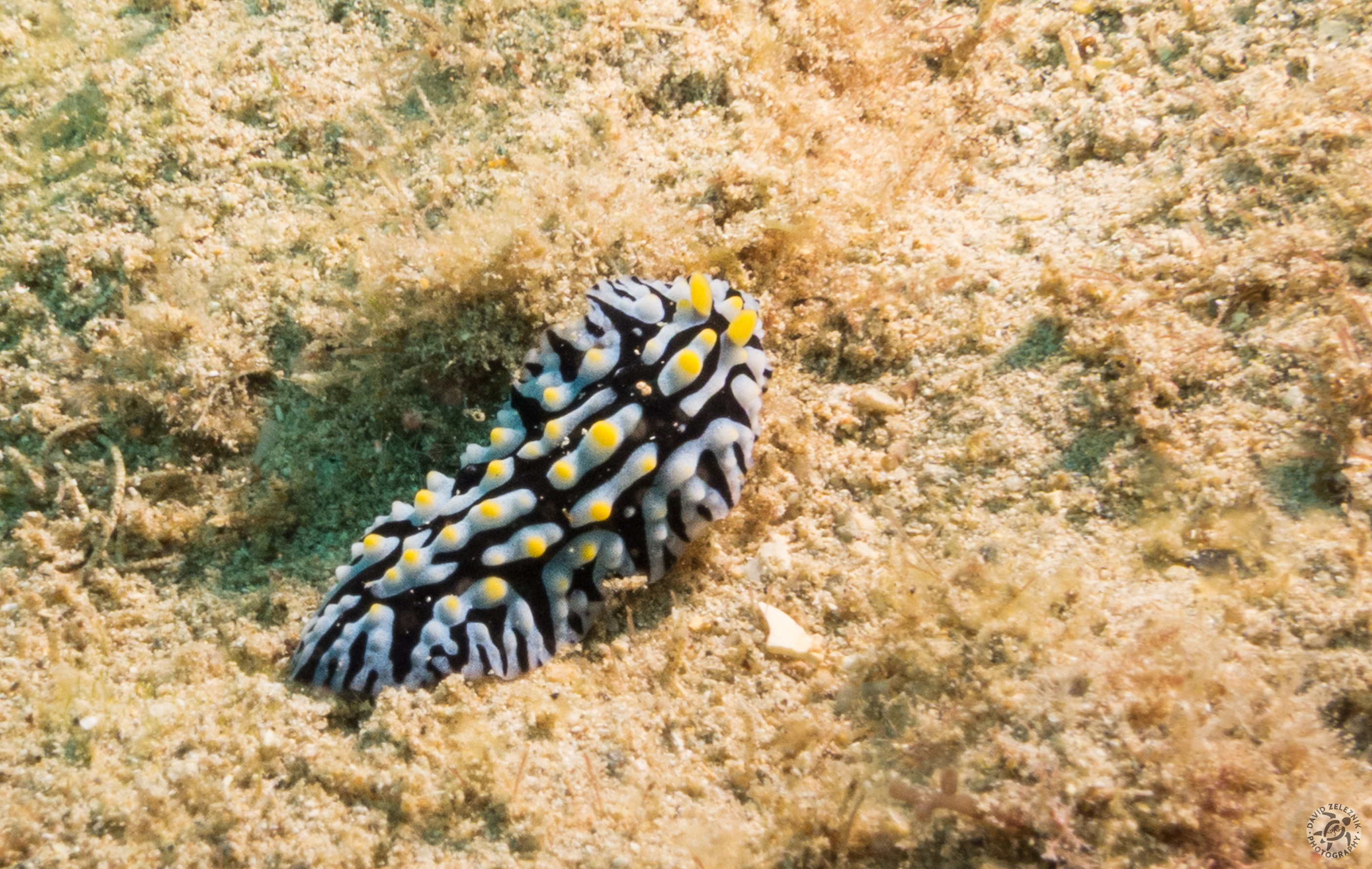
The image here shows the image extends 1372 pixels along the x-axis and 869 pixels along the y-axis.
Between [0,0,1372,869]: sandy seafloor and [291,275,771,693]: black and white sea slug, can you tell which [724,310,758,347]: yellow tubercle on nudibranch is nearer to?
[291,275,771,693]: black and white sea slug

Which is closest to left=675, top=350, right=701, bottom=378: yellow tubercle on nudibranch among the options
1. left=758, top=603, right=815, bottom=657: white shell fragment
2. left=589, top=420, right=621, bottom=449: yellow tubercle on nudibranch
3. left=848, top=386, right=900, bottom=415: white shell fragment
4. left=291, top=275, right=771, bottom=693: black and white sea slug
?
left=291, top=275, right=771, bottom=693: black and white sea slug

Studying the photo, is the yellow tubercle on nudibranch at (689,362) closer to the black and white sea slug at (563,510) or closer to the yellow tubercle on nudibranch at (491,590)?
the black and white sea slug at (563,510)

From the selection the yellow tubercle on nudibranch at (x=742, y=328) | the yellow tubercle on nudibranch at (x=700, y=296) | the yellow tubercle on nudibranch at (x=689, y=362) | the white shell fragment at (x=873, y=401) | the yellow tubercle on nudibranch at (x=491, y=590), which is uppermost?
the yellow tubercle on nudibranch at (x=700, y=296)

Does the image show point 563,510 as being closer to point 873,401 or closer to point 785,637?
point 785,637

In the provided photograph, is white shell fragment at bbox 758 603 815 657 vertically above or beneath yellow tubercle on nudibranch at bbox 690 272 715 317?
beneath

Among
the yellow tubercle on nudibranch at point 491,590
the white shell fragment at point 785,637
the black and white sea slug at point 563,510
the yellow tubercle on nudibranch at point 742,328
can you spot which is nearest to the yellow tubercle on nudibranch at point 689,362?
the black and white sea slug at point 563,510

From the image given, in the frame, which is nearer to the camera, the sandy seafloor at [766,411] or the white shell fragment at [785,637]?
the sandy seafloor at [766,411]
